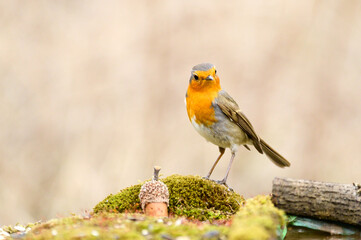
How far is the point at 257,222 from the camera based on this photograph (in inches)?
104

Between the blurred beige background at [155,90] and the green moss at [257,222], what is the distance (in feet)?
14.2

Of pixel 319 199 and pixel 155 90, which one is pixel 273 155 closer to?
pixel 319 199

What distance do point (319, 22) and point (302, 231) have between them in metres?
5.30

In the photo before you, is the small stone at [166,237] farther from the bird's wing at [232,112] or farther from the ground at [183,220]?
the bird's wing at [232,112]

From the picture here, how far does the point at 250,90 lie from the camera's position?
8.06 meters

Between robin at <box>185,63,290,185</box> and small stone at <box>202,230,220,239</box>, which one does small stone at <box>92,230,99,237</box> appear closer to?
small stone at <box>202,230,220,239</box>

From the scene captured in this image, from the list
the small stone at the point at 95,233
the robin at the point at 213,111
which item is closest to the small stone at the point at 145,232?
the small stone at the point at 95,233

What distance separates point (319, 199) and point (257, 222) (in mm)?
1223

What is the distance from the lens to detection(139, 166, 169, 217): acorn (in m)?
3.76

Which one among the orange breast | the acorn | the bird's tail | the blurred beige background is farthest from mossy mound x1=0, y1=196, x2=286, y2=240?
the blurred beige background

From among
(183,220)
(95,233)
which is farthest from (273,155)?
(95,233)

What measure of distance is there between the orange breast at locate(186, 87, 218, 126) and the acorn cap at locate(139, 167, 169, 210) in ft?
2.65

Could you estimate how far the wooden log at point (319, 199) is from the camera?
144 inches

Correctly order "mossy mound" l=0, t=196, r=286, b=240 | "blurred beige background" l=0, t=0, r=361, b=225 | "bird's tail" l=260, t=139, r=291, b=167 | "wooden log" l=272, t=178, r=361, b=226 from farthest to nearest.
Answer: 1. "blurred beige background" l=0, t=0, r=361, b=225
2. "bird's tail" l=260, t=139, r=291, b=167
3. "wooden log" l=272, t=178, r=361, b=226
4. "mossy mound" l=0, t=196, r=286, b=240
